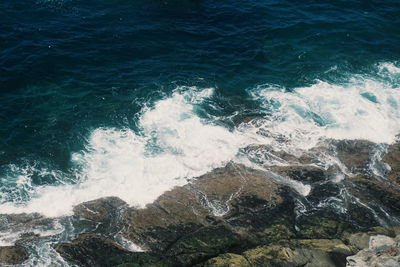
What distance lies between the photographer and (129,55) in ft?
164

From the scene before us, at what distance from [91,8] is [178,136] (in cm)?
2767

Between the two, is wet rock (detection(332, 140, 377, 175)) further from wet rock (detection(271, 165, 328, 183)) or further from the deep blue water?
the deep blue water

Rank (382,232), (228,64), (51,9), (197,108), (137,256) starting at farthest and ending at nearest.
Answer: (51,9), (228,64), (197,108), (382,232), (137,256)

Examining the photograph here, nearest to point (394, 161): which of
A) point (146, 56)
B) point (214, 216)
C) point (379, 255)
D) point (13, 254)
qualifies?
point (379, 255)

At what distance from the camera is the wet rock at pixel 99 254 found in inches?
1066

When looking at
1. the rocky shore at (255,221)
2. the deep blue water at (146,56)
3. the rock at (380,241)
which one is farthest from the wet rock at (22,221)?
the rock at (380,241)

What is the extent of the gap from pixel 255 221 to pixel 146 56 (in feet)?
89.1

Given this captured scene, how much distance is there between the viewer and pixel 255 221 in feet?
101

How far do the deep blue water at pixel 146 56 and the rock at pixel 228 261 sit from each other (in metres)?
15.3

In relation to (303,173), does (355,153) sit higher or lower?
higher

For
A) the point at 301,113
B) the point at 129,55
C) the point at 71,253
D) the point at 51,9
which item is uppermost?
the point at 51,9

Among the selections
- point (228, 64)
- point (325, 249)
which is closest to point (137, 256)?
point (325, 249)

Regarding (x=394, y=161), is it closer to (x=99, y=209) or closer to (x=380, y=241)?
(x=380, y=241)

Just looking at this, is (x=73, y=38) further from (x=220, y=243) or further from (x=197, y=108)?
(x=220, y=243)
